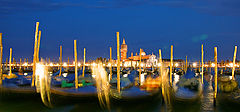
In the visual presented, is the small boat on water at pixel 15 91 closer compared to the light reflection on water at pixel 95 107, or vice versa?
the light reflection on water at pixel 95 107

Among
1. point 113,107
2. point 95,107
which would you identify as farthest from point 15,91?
point 113,107

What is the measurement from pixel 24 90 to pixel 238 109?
909cm

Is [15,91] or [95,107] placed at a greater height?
[15,91]

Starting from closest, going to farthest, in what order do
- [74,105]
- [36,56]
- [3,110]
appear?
1. [3,110]
2. [74,105]
3. [36,56]

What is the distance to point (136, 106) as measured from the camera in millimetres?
9125

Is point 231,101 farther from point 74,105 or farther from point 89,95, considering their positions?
point 74,105

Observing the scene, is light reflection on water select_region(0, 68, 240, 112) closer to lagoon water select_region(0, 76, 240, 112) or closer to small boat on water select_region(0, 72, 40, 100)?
lagoon water select_region(0, 76, 240, 112)

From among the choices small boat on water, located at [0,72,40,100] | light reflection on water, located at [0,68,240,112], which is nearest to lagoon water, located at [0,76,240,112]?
light reflection on water, located at [0,68,240,112]

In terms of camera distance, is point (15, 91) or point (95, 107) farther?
point (15, 91)

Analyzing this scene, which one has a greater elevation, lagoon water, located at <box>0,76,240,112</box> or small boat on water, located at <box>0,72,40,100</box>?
small boat on water, located at <box>0,72,40,100</box>

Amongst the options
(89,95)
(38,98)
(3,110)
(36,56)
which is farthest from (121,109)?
(36,56)

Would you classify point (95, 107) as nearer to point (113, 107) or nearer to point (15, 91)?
point (113, 107)

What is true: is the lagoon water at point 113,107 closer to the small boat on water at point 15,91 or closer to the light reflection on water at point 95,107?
the light reflection on water at point 95,107

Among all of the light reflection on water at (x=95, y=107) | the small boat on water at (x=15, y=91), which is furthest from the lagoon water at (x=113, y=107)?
the small boat on water at (x=15, y=91)
